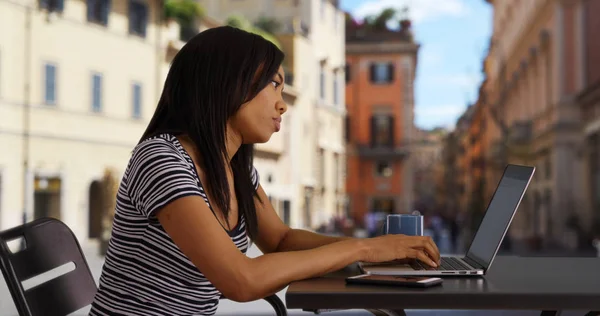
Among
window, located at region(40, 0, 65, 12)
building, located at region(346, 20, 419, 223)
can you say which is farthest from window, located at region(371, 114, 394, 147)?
window, located at region(40, 0, 65, 12)

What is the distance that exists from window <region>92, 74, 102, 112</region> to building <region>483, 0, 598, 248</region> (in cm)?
1063

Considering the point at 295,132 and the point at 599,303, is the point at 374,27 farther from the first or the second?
the point at 599,303

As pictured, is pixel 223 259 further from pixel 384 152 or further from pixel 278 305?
pixel 384 152

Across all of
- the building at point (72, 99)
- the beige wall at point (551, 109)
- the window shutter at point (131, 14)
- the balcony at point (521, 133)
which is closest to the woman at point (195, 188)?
the building at point (72, 99)

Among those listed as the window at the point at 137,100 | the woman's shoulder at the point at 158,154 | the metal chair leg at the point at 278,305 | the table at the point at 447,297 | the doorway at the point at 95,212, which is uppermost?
the window at the point at 137,100

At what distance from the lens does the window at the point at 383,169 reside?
48.0 metres

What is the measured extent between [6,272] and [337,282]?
0.65m

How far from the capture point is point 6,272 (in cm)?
193

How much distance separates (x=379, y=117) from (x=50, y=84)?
29086 mm

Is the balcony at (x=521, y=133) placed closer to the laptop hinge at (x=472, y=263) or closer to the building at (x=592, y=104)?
the building at (x=592, y=104)

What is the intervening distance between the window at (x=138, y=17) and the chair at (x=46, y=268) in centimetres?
2263

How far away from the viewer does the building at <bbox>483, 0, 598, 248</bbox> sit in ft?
78.5

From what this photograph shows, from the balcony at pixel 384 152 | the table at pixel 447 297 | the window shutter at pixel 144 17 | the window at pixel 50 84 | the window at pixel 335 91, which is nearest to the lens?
the table at pixel 447 297

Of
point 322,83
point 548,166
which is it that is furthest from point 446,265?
point 322,83
